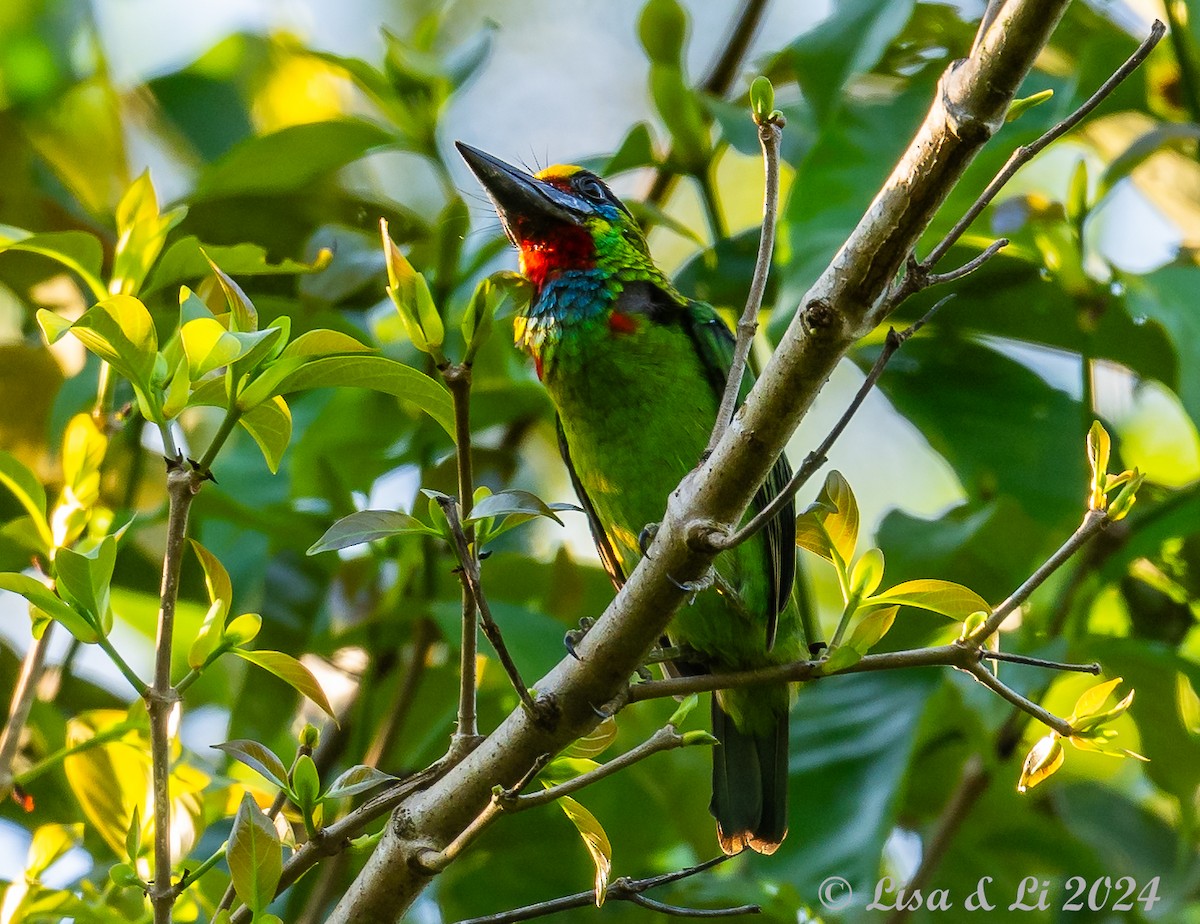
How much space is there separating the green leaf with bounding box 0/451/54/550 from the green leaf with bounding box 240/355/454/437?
19.5 inches

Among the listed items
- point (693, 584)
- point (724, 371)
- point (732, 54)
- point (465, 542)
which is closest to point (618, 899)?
point (693, 584)

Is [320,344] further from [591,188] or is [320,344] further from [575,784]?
[591,188]

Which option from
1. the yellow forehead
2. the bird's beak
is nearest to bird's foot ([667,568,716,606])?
the bird's beak

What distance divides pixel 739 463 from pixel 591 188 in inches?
72.0

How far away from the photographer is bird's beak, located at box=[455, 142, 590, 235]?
282 centimetres

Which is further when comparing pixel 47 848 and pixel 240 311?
pixel 47 848

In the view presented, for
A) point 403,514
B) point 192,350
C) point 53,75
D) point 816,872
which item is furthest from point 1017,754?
point 53,75

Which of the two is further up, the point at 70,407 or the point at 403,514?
the point at 70,407

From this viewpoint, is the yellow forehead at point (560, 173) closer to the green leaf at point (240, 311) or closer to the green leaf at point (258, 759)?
the green leaf at point (240, 311)

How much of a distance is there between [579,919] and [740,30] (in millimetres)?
2289

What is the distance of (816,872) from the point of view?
8.11 feet

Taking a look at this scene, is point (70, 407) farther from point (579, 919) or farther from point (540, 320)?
point (579, 919)

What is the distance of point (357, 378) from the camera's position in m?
1.46

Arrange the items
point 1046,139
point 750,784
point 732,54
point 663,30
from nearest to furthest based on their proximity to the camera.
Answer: point 1046,139
point 750,784
point 663,30
point 732,54
